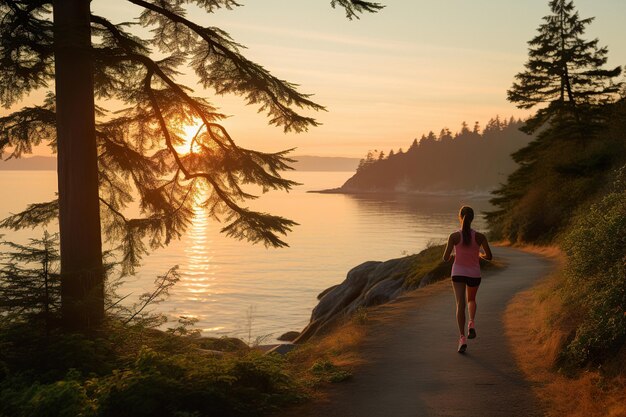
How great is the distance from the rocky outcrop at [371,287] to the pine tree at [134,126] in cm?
1005

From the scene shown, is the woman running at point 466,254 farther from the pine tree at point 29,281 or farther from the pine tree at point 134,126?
the pine tree at point 29,281

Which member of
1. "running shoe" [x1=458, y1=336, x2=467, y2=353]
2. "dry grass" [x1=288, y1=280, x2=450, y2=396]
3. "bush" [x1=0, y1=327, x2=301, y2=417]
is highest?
"bush" [x1=0, y1=327, x2=301, y2=417]

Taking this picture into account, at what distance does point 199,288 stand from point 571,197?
29.4m

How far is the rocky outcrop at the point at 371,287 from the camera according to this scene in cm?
2023

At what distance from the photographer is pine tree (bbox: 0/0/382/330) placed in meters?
8.92

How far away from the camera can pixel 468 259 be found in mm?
8742

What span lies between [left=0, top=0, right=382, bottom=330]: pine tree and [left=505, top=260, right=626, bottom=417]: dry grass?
14.6ft

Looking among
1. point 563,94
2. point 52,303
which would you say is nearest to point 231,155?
point 52,303

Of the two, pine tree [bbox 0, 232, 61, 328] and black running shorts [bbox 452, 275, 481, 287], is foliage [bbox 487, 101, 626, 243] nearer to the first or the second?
black running shorts [bbox 452, 275, 481, 287]

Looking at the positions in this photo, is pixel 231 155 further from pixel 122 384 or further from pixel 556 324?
pixel 556 324

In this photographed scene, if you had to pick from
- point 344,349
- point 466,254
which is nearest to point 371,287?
point 344,349

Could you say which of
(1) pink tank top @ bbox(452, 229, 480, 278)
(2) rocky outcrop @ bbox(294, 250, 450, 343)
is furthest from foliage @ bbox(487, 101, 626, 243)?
(1) pink tank top @ bbox(452, 229, 480, 278)

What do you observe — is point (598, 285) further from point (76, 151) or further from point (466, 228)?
point (76, 151)

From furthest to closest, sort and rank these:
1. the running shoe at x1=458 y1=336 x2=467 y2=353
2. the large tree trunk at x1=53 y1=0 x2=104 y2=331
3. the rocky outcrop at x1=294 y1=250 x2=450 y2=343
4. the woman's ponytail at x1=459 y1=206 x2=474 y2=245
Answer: the rocky outcrop at x1=294 y1=250 x2=450 y2=343, the running shoe at x1=458 y1=336 x2=467 y2=353, the large tree trunk at x1=53 y1=0 x2=104 y2=331, the woman's ponytail at x1=459 y1=206 x2=474 y2=245
